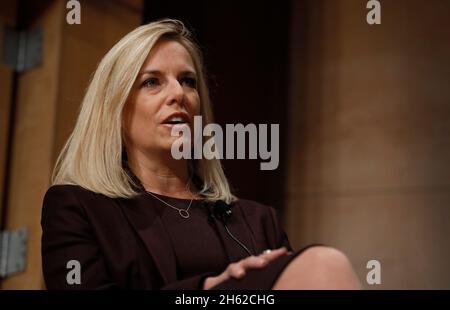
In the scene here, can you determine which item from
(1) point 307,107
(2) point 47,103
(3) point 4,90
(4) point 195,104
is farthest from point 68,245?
(1) point 307,107

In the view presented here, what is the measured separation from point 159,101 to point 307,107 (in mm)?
998

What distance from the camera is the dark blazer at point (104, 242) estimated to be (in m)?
1.12

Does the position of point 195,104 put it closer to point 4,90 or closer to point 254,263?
point 254,263

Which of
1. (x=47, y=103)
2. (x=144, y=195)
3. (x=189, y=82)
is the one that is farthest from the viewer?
(x=47, y=103)

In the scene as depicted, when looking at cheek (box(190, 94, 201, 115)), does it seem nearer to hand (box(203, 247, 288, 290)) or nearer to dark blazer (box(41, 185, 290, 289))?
dark blazer (box(41, 185, 290, 289))

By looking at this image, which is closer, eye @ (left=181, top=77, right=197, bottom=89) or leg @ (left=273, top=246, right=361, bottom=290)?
leg @ (left=273, top=246, right=361, bottom=290)

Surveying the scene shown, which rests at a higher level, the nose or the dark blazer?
the nose

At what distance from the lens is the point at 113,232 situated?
117 centimetres

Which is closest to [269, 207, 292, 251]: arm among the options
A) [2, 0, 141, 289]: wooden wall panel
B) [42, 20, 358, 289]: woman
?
[42, 20, 358, 289]: woman

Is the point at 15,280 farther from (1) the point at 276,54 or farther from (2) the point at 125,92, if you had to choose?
(1) the point at 276,54

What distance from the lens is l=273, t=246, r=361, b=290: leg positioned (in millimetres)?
873

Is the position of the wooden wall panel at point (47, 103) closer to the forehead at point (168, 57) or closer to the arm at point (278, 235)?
the forehead at point (168, 57)

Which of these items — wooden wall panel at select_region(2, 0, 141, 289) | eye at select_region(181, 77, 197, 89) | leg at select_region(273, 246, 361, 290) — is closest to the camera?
leg at select_region(273, 246, 361, 290)

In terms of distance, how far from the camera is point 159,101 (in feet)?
4.29
